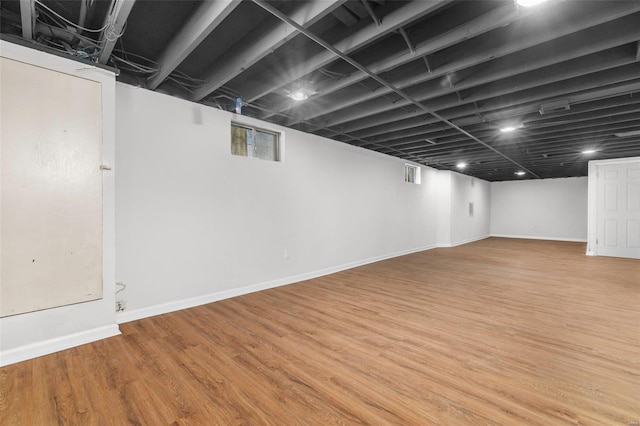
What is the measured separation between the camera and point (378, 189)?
21.8 ft

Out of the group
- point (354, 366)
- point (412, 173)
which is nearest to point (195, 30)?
point (354, 366)

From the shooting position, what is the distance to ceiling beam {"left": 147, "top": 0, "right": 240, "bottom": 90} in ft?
6.65

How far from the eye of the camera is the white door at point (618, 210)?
274 inches

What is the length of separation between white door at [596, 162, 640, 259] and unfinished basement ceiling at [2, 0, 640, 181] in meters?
3.74

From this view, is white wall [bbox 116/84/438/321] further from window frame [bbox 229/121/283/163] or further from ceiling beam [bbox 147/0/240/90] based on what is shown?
ceiling beam [bbox 147/0/240/90]

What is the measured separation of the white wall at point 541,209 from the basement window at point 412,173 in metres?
6.67

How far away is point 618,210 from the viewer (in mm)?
7098

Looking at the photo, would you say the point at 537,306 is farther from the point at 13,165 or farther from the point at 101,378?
the point at 13,165

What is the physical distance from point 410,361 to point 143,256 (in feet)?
9.93

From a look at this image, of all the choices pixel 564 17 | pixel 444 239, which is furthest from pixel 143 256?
pixel 444 239

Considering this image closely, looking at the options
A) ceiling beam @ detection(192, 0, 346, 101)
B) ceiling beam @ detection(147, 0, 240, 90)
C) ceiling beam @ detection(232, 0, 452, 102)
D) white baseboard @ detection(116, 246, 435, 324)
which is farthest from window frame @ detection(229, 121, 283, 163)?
white baseboard @ detection(116, 246, 435, 324)

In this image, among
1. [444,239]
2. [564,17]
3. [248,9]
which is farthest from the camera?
[444,239]

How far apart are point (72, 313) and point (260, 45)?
2990 mm

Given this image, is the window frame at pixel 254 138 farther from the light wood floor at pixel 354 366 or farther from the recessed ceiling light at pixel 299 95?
the light wood floor at pixel 354 366
